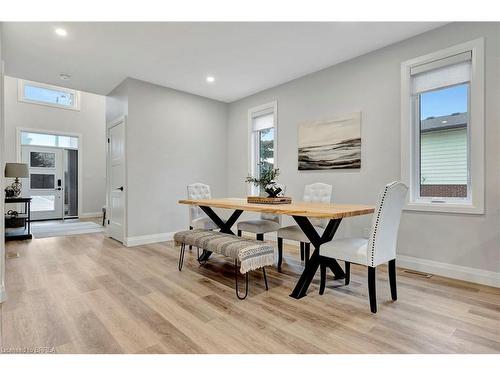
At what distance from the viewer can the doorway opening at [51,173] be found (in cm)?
677

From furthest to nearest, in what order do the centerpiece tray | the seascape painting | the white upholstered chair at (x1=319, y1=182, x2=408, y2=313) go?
1. the seascape painting
2. the centerpiece tray
3. the white upholstered chair at (x1=319, y1=182, x2=408, y2=313)

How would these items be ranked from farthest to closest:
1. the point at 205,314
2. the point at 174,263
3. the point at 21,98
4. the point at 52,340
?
the point at 21,98, the point at 174,263, the point at 205,314, the point at 52,340

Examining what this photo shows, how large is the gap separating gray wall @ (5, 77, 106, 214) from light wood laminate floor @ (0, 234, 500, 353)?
A: 5.03m

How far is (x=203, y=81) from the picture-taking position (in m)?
4.36

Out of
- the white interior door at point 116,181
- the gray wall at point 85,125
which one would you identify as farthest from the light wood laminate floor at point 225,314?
the gray wall at point 85,125

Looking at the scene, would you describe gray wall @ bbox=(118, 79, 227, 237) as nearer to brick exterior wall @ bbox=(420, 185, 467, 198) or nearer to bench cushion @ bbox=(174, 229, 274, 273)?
bench cushion @ bbox=(174, 229, 274, 273)

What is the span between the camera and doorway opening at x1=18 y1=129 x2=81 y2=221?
6.77 m

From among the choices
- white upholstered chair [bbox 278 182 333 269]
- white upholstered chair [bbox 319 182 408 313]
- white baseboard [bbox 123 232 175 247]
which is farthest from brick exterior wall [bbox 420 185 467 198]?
white baseboard [bbox 123 232 175 247]

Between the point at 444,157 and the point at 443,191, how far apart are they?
37cm

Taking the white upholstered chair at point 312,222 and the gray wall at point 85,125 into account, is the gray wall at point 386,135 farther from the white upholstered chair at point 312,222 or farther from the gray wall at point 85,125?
the gray wall at point 85,125

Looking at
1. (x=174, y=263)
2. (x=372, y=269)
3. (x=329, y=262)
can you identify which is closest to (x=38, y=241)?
(x=174, y=263)

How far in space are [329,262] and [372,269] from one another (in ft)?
1.92

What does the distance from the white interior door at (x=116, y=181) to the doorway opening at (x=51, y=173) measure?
342 centimetres
